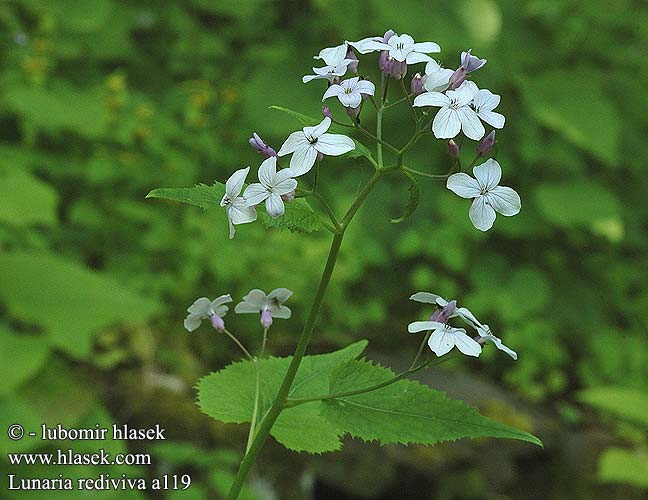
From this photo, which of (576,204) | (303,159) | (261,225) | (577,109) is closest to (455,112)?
(303,159)

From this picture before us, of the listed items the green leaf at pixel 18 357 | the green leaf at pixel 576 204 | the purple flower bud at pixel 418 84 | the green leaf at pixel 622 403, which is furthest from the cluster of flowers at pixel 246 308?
the green leaf at pixel 576 204

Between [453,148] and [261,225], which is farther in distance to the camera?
[261,225]

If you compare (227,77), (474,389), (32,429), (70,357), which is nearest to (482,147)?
(32,429)

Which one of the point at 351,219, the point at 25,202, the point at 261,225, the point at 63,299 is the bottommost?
the point at 63,299

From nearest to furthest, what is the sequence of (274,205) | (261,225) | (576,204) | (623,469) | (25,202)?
(274,205), (25,202), (623,469), (261,225), (576,204)

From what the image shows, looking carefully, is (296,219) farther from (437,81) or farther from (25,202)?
(25,202)

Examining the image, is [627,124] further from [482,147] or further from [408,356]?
[482,147]

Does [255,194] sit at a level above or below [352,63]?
below
